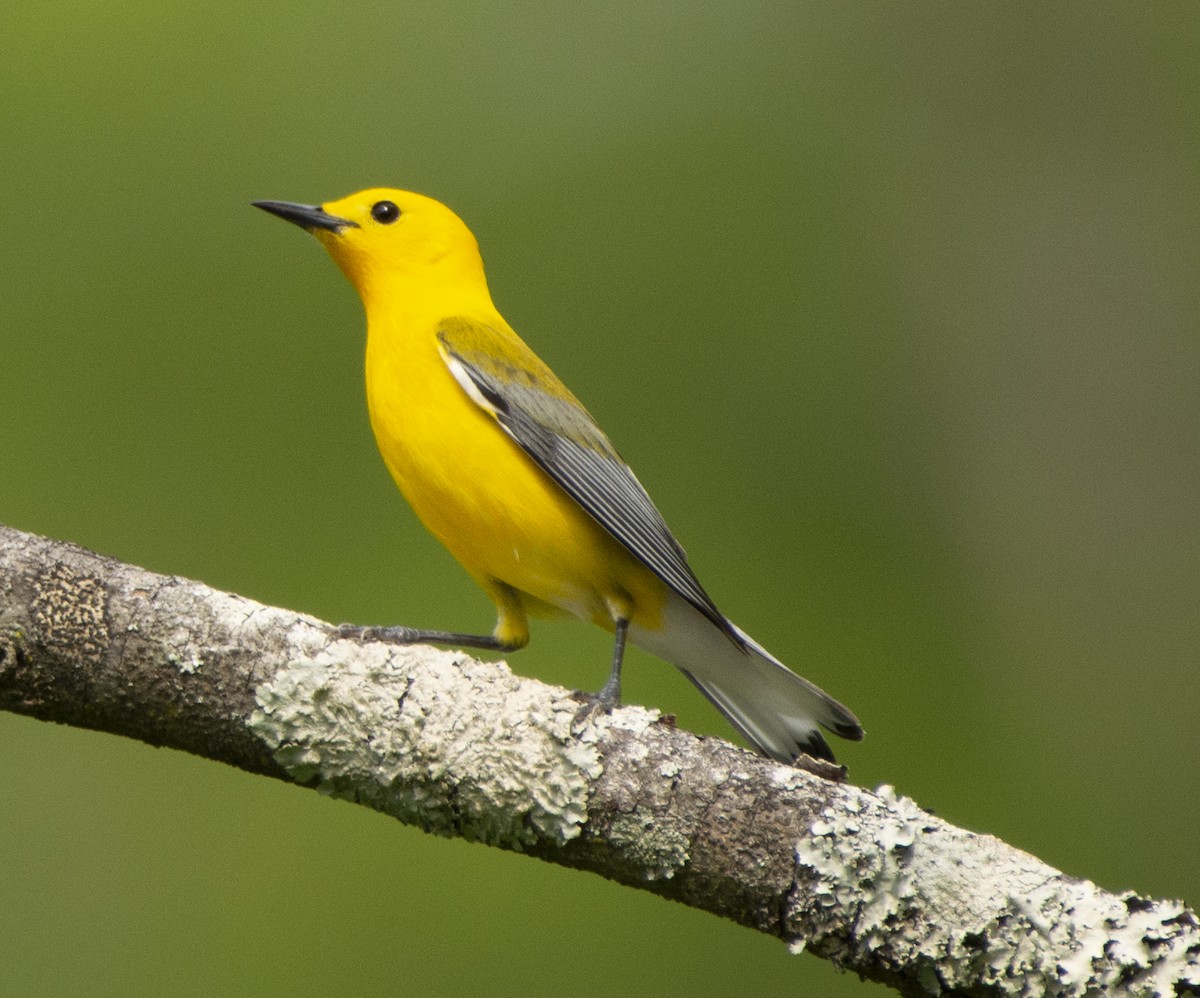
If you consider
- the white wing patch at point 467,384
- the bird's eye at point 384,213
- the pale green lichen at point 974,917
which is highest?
the bird's eye at point 384,213

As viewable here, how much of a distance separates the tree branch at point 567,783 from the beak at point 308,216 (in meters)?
2.25

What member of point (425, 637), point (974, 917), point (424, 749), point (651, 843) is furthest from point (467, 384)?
point (974, 917)

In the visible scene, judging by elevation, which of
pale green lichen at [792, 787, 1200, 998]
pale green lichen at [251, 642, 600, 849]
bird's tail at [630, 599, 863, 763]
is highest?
bird's tail at [630, 599, 863, 763]

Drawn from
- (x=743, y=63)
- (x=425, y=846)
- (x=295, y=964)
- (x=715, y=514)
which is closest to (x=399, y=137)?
(x=743, y=63)

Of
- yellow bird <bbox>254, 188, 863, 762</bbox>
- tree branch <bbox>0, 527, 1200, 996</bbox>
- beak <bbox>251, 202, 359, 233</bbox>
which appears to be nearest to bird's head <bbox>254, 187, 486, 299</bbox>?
beak <bbox>251, 202, 359, 233</bbox>

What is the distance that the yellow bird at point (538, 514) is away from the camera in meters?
4.18

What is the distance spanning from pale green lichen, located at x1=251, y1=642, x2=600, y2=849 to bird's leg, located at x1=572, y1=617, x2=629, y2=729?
26mm

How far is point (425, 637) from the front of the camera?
4.14 meters

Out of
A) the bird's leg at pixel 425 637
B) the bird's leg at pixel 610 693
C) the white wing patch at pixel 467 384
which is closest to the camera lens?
the bird's leg at pixel 610 693

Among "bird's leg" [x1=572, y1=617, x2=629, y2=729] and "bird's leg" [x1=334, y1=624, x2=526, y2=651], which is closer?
"bird's leg" [x1=572, y1=617, x2=629, y2=729]

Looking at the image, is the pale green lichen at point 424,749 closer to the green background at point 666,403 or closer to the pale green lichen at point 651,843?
the pale green lichen at point 651,843

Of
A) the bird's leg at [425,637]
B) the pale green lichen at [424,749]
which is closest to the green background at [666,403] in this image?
the bird's leg at [425,637]

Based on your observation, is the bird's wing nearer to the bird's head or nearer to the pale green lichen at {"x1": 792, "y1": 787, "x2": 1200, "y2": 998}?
the bird's head

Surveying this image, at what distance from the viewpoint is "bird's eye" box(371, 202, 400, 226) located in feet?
16.4
